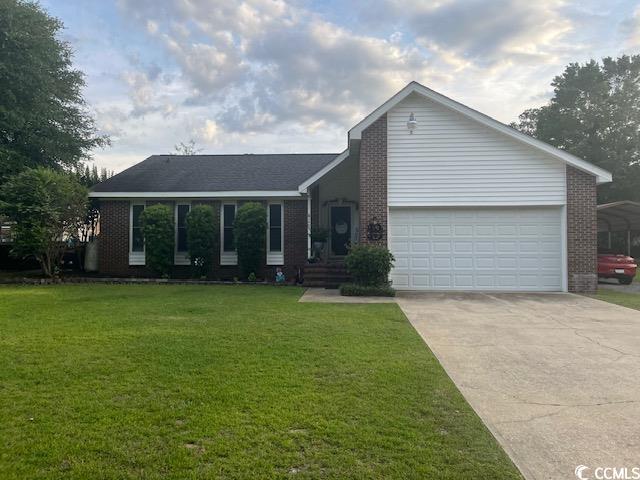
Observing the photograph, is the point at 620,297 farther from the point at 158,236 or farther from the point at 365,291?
the point at 158,236

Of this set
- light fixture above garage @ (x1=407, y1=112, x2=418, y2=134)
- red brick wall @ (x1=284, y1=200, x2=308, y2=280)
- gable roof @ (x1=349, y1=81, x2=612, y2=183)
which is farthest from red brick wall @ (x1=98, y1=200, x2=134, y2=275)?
light fixture above garage @ (x1=407, y1=112, x2=418, y2=134)

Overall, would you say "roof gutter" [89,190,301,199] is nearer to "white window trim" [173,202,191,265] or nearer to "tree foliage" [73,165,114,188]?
"white window trim" [173,202,191,265]

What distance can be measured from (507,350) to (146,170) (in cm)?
1536


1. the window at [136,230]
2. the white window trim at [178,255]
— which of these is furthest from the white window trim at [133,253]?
the white window trim at [178,255]

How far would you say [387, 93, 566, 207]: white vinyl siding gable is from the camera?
1248 centimetres

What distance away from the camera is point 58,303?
373 inches

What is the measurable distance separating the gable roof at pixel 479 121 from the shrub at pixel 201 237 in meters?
5.58

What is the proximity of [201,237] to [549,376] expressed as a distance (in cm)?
1173

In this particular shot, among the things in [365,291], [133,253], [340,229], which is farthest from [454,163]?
[133,253]

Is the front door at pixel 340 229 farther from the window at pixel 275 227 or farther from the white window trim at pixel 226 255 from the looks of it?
the white window trim at pixel 226 255

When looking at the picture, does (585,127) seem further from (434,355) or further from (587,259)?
(434,355)

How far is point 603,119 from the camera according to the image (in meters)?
33.3

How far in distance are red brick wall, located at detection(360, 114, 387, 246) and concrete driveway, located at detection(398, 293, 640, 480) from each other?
361 cm

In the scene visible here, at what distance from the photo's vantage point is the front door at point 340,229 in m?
16.6
